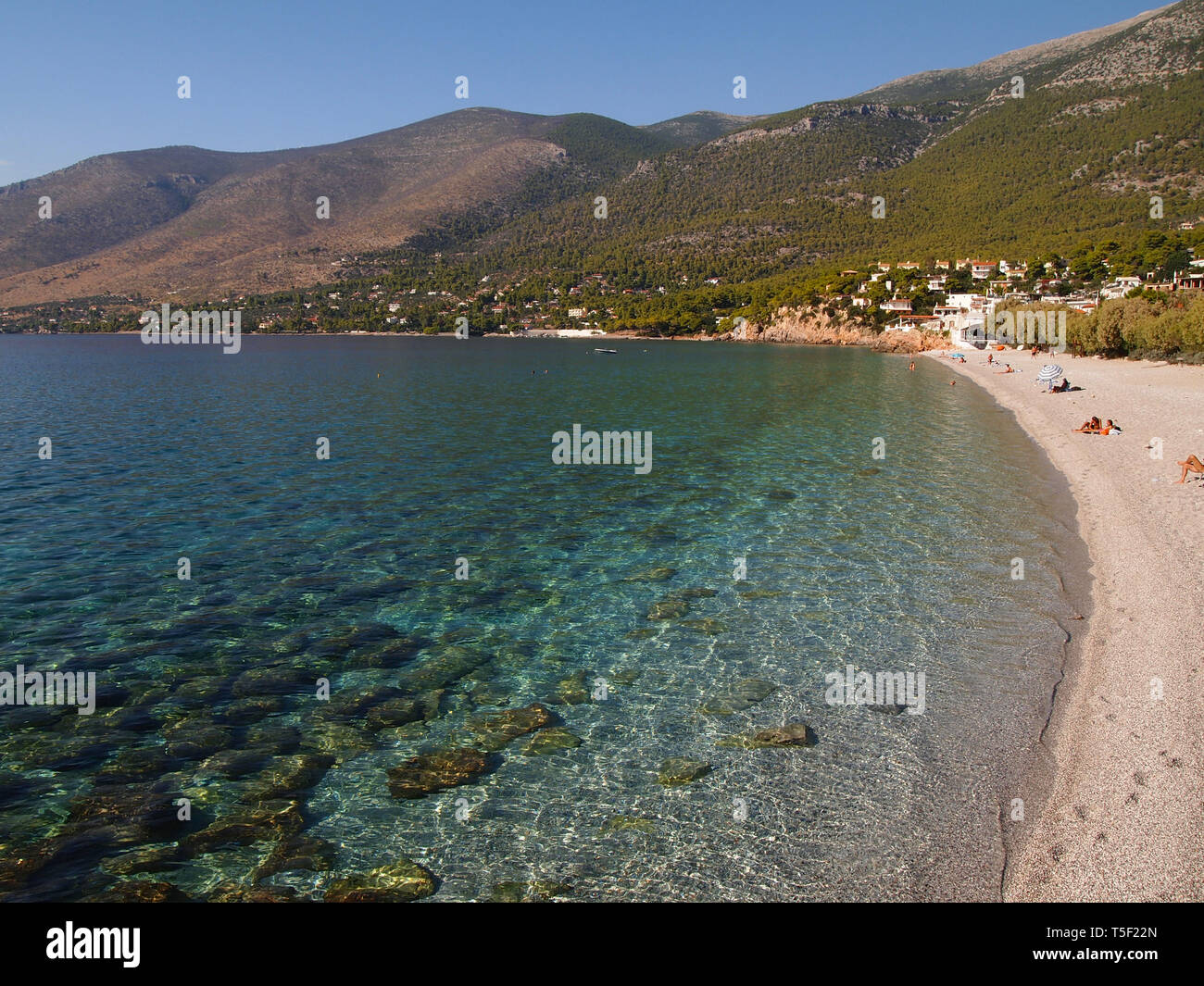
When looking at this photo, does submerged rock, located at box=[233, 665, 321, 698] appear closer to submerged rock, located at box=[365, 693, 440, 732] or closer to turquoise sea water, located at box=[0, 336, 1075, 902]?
turquoise sea water, located at box=[0, 336, 1075, 902]

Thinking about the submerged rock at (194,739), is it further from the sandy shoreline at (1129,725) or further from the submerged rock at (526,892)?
the sandy shoreline at (1129,725)

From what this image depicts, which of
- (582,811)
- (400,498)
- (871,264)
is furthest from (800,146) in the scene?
(582,811)

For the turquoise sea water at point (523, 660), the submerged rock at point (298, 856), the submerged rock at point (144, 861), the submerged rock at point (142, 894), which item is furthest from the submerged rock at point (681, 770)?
the submerged rock at point (144, 861)

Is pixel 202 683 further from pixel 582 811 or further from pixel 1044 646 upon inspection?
pixel 1044 646

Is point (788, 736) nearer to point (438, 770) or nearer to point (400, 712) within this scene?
point (438, 770)

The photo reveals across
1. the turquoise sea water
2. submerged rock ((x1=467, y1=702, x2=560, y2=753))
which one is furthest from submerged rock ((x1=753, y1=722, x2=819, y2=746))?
submerged rock ((x1=467, y1=702, x2=560, y2=753))

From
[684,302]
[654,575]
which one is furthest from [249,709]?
[684,302]
